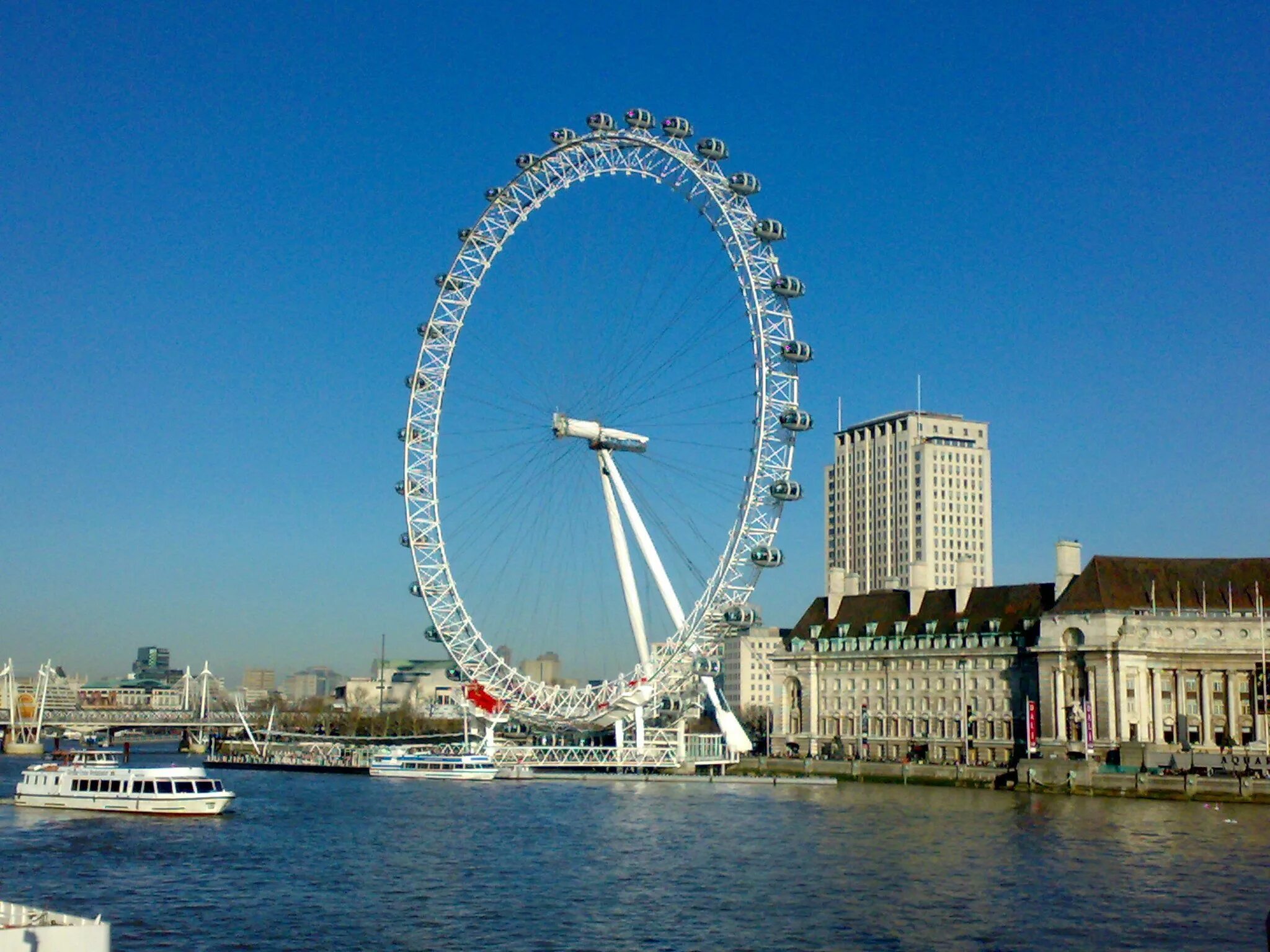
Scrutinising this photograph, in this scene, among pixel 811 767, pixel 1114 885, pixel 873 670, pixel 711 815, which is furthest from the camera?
pixel 873 670

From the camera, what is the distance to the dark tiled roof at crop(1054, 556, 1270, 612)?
92.1 m

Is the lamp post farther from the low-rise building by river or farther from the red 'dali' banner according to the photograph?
the red 'dali' banner

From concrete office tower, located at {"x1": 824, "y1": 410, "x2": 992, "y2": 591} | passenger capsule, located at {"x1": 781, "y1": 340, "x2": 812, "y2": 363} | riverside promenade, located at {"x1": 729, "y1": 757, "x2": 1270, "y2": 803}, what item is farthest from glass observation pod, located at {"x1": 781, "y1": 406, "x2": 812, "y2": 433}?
concrete office tower, located at {"x1": 824, "y1": 410, "x2": 992, "y2": 591}

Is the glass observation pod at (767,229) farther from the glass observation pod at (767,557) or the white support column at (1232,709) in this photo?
the white support column at (1232,709)

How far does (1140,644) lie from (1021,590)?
1230cm

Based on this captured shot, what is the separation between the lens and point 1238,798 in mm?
72875

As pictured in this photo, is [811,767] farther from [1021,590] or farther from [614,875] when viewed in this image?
[614,875]

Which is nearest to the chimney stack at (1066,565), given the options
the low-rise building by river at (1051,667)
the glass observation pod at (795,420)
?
the low-rise building by river at (1051,667)

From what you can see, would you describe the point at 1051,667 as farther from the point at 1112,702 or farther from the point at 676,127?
the point at 676,127

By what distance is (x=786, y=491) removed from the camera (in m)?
79.2

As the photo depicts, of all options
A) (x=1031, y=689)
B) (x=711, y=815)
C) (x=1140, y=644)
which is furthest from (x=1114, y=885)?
(x=1031, y=689)

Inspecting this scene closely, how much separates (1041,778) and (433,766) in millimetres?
38682

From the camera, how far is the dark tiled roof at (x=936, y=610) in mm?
100688

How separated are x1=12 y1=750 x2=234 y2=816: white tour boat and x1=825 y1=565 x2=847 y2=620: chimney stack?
5680cm
